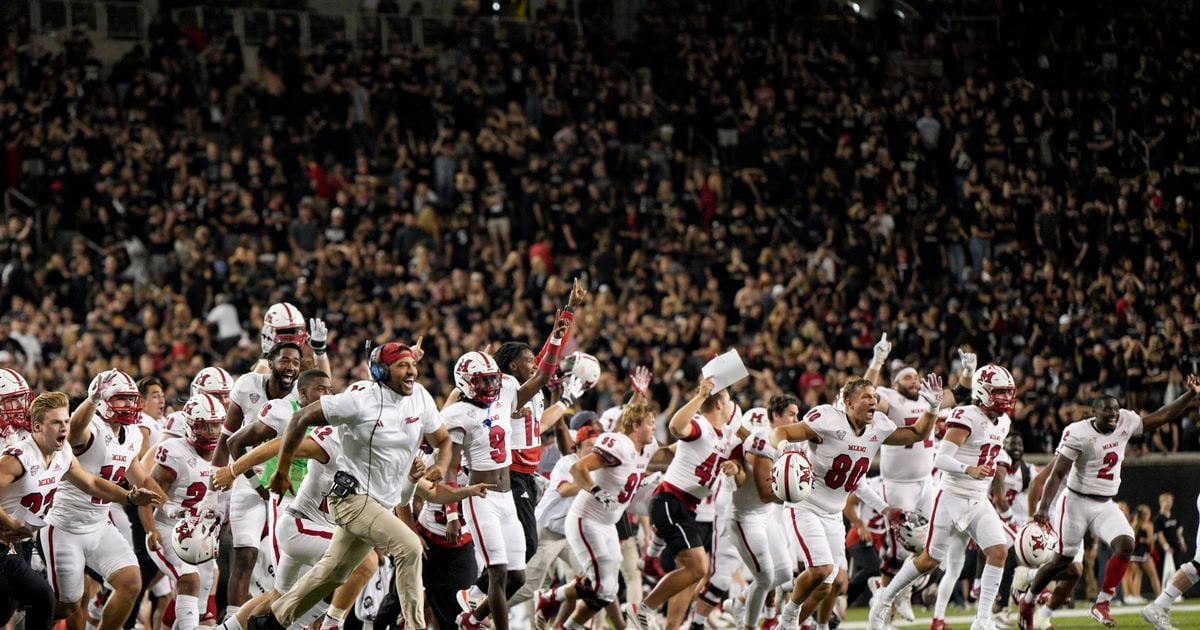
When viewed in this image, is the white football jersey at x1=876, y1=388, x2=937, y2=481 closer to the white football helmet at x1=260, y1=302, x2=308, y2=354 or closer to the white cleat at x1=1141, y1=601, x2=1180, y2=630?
the white cleat at x1=1141, y1=601, x2=1180, y2=630

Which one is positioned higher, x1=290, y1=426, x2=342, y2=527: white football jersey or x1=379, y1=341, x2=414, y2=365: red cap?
x1=379, y1=341, x2=414, y2=365: red cap

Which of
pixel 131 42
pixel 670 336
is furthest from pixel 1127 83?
pixel 131 42

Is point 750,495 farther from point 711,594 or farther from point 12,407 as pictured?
point 12,407

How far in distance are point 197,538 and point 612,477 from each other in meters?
3.47

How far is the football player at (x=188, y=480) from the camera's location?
486 inches

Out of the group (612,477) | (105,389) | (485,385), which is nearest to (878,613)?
(612,477)

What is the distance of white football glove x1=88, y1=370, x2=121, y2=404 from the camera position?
38.2 ft

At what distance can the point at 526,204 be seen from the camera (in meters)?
26.3

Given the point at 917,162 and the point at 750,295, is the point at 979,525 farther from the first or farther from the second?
the point at 917,162

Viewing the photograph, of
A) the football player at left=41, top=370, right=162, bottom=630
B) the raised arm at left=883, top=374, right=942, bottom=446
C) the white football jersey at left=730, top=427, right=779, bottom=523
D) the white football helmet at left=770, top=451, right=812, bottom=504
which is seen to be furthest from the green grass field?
the football player at left=41, top=370, right=162, bottom=630

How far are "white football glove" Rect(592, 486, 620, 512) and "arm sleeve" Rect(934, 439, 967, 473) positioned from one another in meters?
3.18

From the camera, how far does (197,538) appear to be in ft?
39.0

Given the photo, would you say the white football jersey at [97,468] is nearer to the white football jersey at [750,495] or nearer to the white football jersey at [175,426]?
the white football jersey at [175,426]

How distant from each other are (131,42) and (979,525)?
66.6 ft
